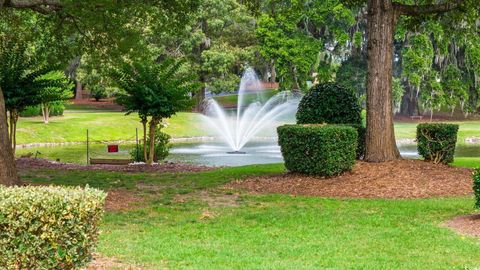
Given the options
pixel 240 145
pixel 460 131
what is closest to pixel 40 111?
pixel 240 145

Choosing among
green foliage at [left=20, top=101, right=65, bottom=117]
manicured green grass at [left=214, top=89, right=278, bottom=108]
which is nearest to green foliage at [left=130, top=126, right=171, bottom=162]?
green foliage at [left=20, top=101, right=65, bottom=117]

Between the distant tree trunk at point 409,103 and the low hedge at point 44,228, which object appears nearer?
the low hedge at point 44,228

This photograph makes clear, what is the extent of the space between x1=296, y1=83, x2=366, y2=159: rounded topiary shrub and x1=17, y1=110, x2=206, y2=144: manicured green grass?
2124 cm

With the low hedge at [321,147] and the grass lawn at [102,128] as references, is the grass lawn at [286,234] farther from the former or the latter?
the grass lawn at [102,128]

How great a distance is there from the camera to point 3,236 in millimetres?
5578

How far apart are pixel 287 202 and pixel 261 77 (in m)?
56.7

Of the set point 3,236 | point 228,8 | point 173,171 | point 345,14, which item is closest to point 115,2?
point 173,171

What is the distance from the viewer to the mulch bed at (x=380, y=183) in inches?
499

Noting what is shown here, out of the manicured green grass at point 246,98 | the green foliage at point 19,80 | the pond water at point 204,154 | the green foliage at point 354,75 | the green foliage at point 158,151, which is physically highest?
the green foliage at point 354,75

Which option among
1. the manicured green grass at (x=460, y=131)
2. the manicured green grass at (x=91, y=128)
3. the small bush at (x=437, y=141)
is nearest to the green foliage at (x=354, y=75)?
the manicured green grass at (x=460, y=131)

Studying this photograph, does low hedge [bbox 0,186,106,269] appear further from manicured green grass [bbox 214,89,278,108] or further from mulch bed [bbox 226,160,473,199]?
manicured green grass [bbox 214,89,278,108]

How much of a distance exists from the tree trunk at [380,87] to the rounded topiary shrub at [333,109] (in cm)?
85

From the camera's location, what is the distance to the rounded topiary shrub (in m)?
15.7

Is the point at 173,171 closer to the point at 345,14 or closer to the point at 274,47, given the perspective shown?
the point at 345,14
